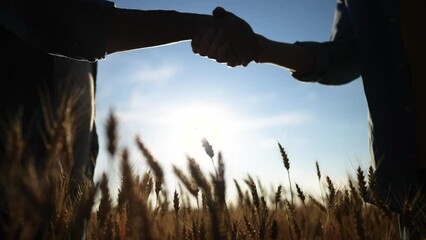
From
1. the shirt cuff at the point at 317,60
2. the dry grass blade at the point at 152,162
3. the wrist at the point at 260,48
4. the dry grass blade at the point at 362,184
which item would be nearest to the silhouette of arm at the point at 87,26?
the dry grass blade at the point at 152,162

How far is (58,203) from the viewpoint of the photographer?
725mm

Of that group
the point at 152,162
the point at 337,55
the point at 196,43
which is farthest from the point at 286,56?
the point at 152,162

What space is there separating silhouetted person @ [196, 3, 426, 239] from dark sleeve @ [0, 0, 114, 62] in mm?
394

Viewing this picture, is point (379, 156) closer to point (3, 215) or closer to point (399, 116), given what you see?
point (399, 116)

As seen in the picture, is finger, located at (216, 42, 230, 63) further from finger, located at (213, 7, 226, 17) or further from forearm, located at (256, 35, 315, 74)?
forearm, located at (256, 35, 315, 74)

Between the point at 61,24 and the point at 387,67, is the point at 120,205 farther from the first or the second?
the point at 387,67

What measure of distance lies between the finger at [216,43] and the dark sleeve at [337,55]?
0.59 metres

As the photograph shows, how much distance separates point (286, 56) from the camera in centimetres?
164

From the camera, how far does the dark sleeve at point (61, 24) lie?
2.81 feet

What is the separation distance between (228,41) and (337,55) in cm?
73

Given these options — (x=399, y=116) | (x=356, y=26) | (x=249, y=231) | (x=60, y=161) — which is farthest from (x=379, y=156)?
(x=60, y=161)

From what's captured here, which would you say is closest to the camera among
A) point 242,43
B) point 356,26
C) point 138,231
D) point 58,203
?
point 138,231

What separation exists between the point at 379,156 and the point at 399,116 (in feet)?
0.62

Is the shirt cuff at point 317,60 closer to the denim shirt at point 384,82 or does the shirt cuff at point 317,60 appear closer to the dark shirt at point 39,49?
the denim shirt at point 384,82
